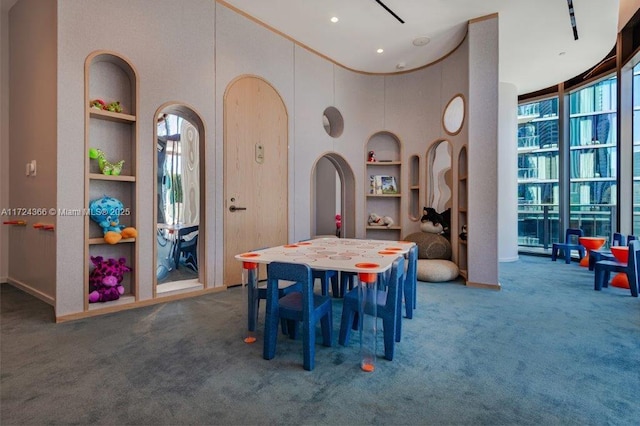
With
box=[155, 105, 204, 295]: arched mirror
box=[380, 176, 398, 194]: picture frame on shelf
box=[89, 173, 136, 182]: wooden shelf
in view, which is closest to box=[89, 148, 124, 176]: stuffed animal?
box=[89, 173, 136, 182]: wooden shelf

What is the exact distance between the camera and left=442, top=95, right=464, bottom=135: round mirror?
4508mm

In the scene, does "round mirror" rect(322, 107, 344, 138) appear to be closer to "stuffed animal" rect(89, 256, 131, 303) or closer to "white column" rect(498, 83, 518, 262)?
"white column" rect(498, 83, 518, 262)

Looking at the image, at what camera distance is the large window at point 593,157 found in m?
5.09

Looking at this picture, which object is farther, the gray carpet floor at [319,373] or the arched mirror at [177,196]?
the arched mirror at [177,196]

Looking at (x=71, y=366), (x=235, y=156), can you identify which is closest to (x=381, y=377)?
(x=71, y=366)

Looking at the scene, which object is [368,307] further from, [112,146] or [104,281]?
[112,146]

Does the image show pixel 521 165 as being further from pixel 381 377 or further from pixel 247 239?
pixel 381 377

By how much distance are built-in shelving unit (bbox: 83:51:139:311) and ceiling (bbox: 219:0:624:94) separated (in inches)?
60.1

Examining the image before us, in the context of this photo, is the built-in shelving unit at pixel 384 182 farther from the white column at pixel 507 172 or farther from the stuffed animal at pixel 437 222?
the white column at pixel 507 172

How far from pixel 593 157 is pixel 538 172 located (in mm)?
898

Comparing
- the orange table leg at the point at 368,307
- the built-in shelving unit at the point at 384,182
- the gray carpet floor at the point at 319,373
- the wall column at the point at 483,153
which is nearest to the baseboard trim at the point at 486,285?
the wall column at the point at 483,153

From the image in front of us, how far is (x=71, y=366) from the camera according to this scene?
1933 millimetres

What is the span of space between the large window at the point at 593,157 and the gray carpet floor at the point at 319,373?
3043mm

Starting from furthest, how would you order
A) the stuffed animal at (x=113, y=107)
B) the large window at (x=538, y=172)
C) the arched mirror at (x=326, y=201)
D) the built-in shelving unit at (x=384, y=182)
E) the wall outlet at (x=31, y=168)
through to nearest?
the arched mirror at (x=326, y=201), the large window at (x=538, y=172), the built-in shelving unit at (x=384, y=182), the wall outlet at (x=31, y=168), the stuffed animal at (x=113, y=107)
